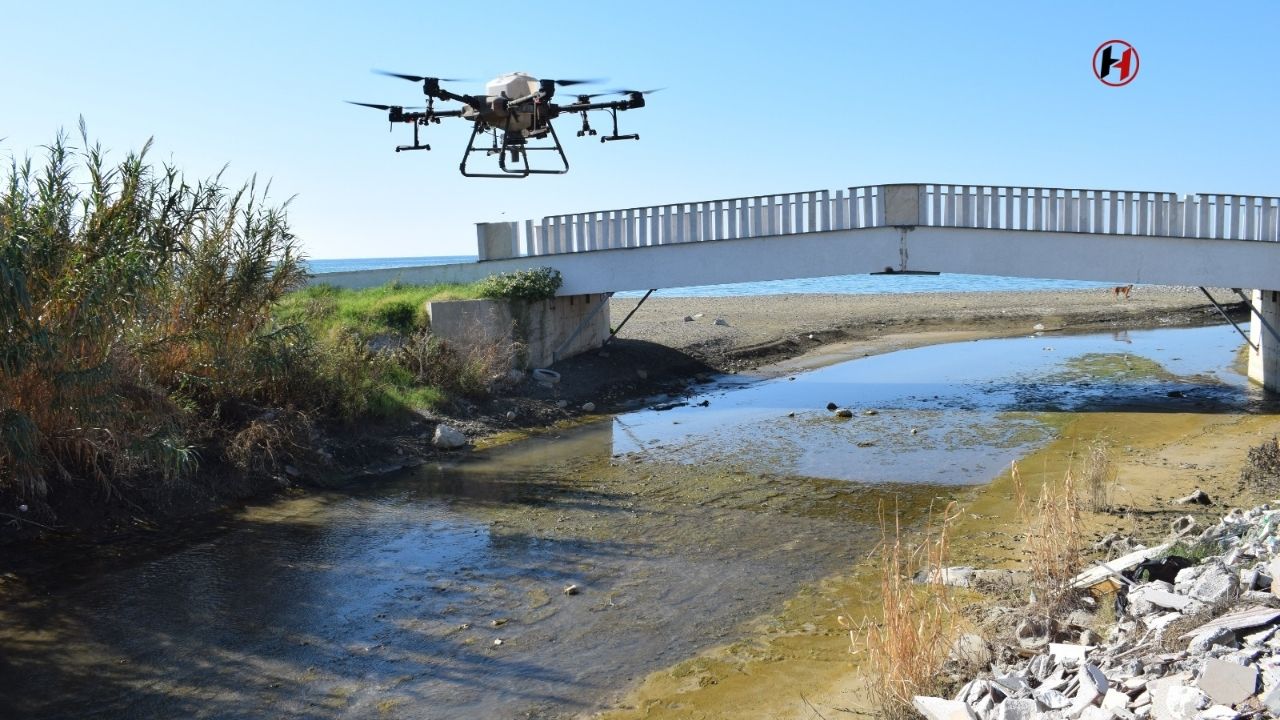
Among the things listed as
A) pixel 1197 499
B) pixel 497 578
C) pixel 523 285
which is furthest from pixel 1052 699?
pixel 523 285

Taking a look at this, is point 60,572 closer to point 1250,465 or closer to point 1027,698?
Answer: point 1027,698

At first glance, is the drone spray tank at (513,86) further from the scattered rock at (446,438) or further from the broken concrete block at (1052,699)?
the broken concrete block at (1052,699)

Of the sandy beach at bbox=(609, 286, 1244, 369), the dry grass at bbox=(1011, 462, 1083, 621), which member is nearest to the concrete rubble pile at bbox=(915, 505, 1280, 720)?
the dry grass at bbox=(1011, 462, 1083, 621)

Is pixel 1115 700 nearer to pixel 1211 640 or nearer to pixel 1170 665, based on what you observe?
pixel 1170 665

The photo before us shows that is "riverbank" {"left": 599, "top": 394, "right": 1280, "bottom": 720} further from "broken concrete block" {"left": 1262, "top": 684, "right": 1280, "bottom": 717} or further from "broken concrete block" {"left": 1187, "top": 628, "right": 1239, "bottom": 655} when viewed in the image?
→ "broken concrete block" {"left": 1262, "top": 684, "right": 1280, "bottom": 717}

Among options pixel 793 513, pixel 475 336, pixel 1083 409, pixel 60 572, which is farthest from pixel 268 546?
pixel 1083 409

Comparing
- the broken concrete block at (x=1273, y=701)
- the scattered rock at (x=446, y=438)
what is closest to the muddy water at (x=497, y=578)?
the scattered rock at (x=446, y=438)
